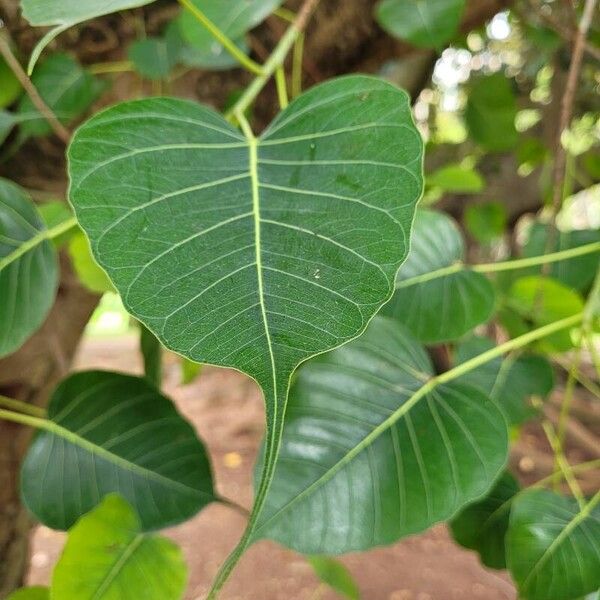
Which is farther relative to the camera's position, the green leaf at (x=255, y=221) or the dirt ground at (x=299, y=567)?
the dirt ground at (x=299, y=567)

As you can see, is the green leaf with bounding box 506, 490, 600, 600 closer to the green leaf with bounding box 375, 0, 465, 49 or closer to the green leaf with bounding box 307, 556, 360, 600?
the green leaf with bounding box 307, 556, 360, 600

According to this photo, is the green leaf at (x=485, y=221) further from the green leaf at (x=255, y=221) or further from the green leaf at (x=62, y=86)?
the green leaf at (x=255, y=221)

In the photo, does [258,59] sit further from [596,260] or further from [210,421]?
[210,421]

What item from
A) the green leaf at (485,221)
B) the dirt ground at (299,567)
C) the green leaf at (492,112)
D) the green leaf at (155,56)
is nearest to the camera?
the green leaf at (155,56)

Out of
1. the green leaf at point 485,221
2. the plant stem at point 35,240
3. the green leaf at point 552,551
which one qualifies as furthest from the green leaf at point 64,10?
the green leaf at point 485,221

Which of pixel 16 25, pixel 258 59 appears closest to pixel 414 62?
pixel 258 59

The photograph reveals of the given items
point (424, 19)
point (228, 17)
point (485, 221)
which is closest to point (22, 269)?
point (228, 17)
